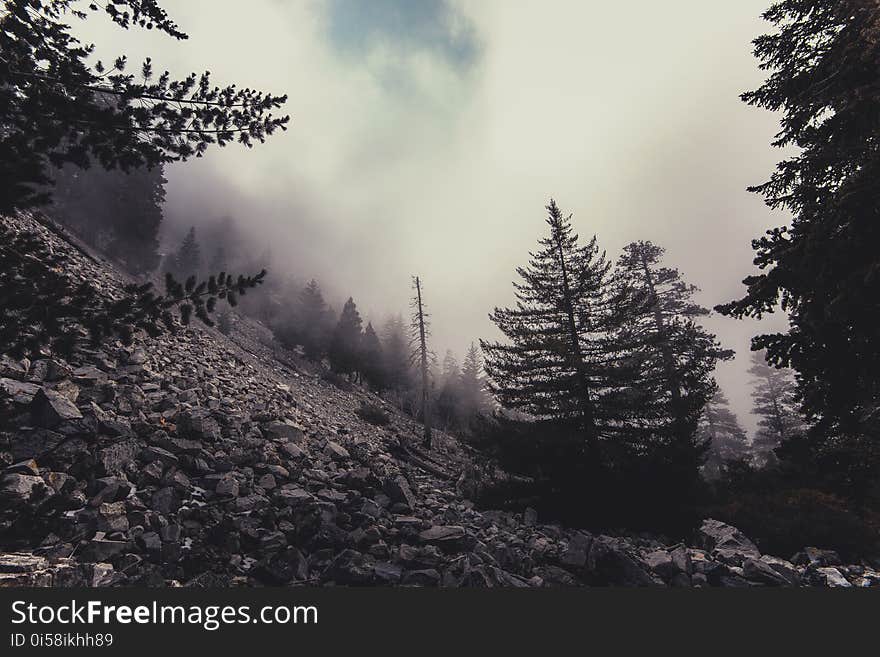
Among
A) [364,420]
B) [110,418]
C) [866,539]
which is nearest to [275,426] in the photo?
[110,418]

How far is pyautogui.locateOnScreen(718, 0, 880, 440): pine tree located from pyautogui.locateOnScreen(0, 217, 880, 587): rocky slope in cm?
400

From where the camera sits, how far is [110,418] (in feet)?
25.1

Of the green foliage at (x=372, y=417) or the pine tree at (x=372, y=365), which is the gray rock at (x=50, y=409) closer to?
the green foliage at (x=372, y=417)

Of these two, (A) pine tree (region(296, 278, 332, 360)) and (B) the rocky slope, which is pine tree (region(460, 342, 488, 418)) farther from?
(B) the rocky slope

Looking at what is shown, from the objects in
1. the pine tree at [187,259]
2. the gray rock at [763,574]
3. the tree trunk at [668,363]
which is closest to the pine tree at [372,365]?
the pine tree at [187,259]

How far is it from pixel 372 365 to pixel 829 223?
4813 cm

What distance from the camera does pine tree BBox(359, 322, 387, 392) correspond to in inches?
1956

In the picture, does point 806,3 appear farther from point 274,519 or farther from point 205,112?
point 274,519

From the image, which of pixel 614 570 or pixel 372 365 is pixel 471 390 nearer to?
pixel 372 365

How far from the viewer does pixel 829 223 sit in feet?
16.7

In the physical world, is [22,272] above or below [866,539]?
above

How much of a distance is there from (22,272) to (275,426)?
769 centimetres

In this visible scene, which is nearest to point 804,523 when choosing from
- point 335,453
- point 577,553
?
point 577,553

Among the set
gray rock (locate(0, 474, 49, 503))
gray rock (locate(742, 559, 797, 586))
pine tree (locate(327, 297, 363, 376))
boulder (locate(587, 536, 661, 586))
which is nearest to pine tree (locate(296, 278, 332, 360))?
pine tree (locate(327, 297, 363, 376))
